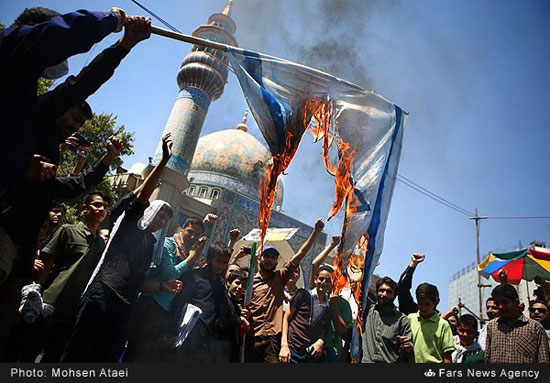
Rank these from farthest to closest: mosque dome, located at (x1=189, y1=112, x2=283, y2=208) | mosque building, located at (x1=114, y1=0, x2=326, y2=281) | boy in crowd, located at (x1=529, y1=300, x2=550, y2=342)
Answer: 1. mosque dome, located at (x1=189, y1=112, x2=283, y2=208)
2. mosque building, located at (x1=114, y1=0, x2=326, y2=281)
3. boy in crowd, located at (x1=529, y1=300, x2=550, y2=342)

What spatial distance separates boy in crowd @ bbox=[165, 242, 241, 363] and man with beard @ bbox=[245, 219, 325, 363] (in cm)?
27

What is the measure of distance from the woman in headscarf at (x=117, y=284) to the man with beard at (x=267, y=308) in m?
1.06

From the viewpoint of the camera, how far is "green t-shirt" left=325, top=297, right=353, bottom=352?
3.59 m

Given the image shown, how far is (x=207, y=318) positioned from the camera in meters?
2.96

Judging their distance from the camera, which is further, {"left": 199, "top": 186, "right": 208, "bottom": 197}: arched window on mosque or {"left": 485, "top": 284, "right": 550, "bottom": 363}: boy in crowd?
{"left": 199, "top": 186, "right": 208, "bottom": 197}: arched window on mosque

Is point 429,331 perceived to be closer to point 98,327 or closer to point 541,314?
point 541,314

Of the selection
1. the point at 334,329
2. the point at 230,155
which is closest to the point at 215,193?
the point at 230,155

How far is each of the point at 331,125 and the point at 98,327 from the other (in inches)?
90.5

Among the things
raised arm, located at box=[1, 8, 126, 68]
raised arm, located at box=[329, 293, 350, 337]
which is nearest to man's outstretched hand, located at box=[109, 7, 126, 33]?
raised arm, located at box=[1, 8, 126, 68]

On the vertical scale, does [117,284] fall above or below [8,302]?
above

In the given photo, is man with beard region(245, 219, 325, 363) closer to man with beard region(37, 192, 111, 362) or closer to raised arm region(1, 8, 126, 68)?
man with beard region(37, 192, 111, 362)

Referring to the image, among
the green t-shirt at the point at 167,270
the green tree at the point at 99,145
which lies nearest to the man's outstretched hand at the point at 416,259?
the green t-shirt at the point at 167,270

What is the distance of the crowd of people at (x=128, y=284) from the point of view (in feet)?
5.87

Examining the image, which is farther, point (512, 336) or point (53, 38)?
point (512, 336)
